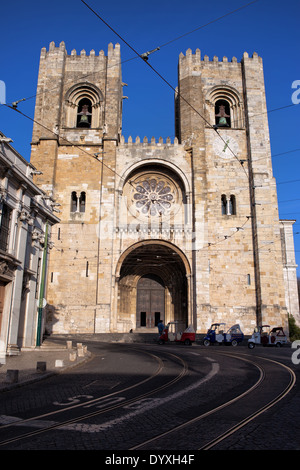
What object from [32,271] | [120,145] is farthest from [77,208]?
[32,271]

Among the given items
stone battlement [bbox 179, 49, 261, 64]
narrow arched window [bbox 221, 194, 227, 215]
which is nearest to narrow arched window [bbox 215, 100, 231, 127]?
stone battlement [bbox 179, 49, 261, 64]

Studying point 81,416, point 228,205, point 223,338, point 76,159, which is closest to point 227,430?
point 81,416

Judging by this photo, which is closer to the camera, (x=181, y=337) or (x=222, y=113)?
(x=181, y=337)

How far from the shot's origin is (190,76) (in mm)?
27984

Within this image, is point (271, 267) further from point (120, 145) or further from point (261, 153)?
point (120, 145)

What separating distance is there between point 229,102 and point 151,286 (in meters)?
14.9

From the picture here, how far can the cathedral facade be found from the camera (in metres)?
24.4

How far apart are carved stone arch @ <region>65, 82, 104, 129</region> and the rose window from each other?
17.8 ft

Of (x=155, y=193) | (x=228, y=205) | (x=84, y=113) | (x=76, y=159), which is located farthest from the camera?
(x=84, y=113)

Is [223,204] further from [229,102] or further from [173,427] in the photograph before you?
[173,427]

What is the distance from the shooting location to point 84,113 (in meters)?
28.6

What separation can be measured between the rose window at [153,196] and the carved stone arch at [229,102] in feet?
19.4

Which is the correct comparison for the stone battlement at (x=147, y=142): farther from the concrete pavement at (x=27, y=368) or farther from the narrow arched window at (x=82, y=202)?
the concrete pavement at (x=27, y=368)

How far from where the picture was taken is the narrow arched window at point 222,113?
27297mm
